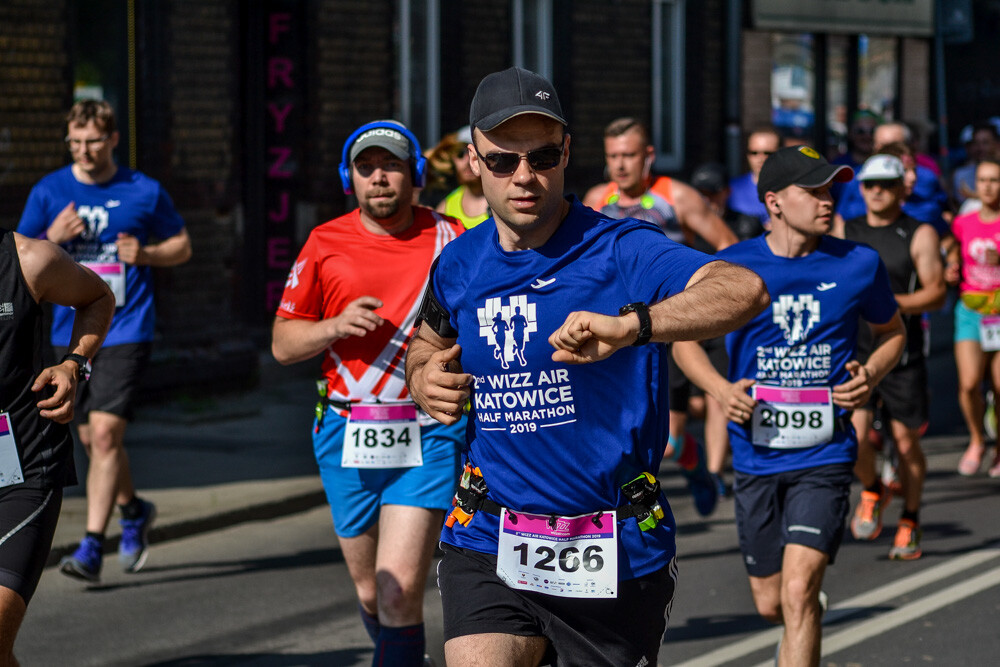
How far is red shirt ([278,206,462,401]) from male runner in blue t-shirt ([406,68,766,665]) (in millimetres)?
1606

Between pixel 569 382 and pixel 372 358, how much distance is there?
6.09 ft

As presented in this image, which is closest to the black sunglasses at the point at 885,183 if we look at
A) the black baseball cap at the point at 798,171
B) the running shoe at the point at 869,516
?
the running shoe at the point at 869,516

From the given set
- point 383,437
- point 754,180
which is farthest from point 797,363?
point 754,180

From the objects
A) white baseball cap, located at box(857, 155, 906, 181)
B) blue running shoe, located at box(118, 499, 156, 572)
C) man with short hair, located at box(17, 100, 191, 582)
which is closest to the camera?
man with short hair, located at box(17, 100, 191, 582)

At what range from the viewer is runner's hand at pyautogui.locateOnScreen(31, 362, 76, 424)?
464 centimetres

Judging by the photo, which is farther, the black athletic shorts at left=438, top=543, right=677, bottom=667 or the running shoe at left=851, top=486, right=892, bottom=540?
the running shoe at left=851, top=486, right=892, bottom=540

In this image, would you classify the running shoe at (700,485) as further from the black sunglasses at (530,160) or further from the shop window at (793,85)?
the shop window at (793,85)

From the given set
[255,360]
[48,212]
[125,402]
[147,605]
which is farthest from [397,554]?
[255,360]

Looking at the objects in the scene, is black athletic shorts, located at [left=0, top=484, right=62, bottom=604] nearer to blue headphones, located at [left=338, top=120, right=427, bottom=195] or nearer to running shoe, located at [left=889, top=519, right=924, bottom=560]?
blue headphones, located at [left=338, top=120, right=427, bottom=195]

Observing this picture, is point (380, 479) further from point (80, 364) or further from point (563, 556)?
point (563, 556)

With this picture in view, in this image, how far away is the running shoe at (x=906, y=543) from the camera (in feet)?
26.1

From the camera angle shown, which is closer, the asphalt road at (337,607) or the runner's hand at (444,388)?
the runner's hand at (444,388)

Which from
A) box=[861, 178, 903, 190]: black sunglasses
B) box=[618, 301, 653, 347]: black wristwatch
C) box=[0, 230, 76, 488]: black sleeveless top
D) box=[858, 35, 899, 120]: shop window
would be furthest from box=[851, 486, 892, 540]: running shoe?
box=[858, 35, 899, 120]: shop window

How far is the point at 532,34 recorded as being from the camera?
17.4 m
